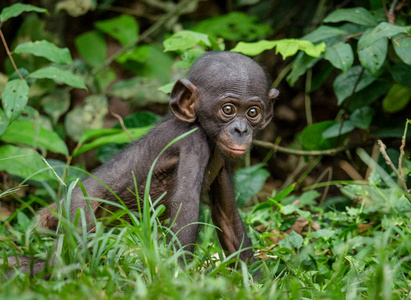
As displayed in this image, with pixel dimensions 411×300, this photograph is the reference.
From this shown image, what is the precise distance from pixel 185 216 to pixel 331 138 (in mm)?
2925

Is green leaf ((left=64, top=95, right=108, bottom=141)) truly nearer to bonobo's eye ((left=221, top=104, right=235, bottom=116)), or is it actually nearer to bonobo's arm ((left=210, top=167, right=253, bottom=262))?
bonobo's arm ((left=210, top=167, right=253, bottom=262))

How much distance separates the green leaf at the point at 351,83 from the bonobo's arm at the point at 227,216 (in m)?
1.75

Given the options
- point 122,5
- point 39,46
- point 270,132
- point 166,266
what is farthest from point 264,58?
point 166,266

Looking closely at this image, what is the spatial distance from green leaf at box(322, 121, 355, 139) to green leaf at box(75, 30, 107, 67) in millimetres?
3460

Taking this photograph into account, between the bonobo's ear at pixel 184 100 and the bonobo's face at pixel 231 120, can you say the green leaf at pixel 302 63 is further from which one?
the bonobo's ear at pixel 184 100

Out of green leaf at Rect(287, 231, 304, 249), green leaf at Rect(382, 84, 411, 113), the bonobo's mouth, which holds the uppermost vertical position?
the bonobo's mouth

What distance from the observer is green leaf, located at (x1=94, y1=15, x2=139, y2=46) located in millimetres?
8023

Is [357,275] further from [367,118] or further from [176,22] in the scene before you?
[176,22]

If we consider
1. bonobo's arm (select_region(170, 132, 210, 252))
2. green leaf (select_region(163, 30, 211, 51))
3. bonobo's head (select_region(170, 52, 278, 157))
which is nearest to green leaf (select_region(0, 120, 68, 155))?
green leaf (select_region(163, 30, 211, 51))

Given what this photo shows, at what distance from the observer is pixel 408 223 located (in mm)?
4316

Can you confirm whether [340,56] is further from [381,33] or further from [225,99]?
[225,99]

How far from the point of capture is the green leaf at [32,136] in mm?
5477

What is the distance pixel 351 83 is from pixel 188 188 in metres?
2.59

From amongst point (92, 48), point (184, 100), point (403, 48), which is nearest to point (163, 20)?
point (92, 48)
